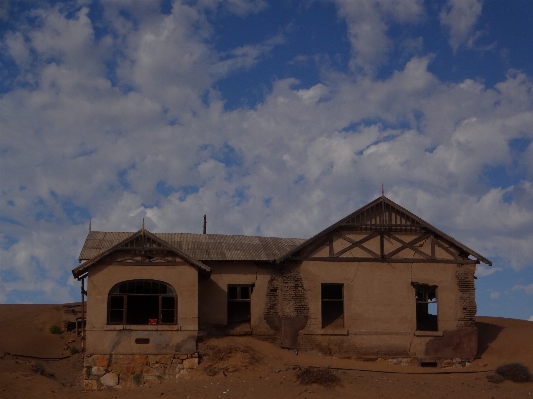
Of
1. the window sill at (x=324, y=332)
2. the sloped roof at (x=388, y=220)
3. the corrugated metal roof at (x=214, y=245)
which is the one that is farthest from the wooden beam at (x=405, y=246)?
the corrugated metal roof at (x=214, y=245)

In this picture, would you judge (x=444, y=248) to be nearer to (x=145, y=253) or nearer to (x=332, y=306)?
(x=332, y=306)

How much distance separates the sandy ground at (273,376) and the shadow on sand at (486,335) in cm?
5

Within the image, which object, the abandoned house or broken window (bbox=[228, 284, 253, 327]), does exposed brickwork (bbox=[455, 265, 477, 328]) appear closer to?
the abandoned house

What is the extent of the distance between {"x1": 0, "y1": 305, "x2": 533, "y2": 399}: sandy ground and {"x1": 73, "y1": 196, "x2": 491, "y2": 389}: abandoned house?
92cm

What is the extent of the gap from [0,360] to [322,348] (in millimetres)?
12372

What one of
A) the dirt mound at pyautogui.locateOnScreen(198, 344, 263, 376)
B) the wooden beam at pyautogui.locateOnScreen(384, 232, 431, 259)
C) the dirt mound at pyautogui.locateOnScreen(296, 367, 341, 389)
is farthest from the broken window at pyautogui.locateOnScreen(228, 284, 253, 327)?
→ the wooden beam at pyautogui.locateOnScreen(384, 232, 431, 259)

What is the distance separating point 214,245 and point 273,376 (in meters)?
7.62

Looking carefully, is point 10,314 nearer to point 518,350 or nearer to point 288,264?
point 288,264

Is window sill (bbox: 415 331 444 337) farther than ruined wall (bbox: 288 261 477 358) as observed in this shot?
Yes

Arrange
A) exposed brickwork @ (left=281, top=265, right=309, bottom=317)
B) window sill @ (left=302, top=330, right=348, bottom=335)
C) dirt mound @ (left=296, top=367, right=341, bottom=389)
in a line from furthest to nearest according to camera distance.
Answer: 1. exposed brickwork @ (left=281, top=265, right=309, bottom=317)
2. window sill @ (left=302, top=330, right=348, bottom=335)
3. dirt mound @ (left=296, top=367, right=341, bottom=389)

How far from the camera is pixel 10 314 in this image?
36.0 metres

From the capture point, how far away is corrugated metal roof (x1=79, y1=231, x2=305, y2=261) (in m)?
26.8

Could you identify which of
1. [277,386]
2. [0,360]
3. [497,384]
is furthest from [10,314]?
[497,384]

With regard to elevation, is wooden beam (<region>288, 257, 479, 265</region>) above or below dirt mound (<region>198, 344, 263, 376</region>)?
above
